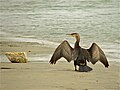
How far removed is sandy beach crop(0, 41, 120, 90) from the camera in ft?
20.1

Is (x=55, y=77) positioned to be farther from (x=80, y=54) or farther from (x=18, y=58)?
(x=18, y=58)

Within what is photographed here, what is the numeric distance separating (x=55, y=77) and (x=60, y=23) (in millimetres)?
8699

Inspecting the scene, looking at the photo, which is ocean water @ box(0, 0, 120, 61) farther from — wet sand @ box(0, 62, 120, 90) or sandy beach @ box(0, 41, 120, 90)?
wet sand @ box(0, 62, 120, 90)

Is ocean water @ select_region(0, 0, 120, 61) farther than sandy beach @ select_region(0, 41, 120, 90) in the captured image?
Yes

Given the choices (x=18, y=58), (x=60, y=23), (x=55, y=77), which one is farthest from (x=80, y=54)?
(x=60, y=23)

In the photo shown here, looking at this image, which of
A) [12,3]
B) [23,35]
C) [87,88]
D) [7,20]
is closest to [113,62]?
[87,88]

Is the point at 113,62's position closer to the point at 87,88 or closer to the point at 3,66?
the point at 3,66

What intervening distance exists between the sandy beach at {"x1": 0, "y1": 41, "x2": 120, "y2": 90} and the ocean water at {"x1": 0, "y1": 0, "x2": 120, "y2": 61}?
A: 157cm

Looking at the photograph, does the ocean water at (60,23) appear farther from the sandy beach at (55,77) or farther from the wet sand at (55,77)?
the wet sand at (55,77)

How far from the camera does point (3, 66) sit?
25.3 ft

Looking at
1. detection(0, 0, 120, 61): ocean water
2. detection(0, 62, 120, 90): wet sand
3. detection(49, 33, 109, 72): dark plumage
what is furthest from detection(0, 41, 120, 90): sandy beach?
detection(0, 0, 120, 61): ocean water

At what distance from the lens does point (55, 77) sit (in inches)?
265

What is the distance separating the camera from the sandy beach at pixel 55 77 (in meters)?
6.12

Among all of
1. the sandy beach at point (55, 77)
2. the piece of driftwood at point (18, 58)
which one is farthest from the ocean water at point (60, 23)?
the piece of driftwood at point (18, 58)
